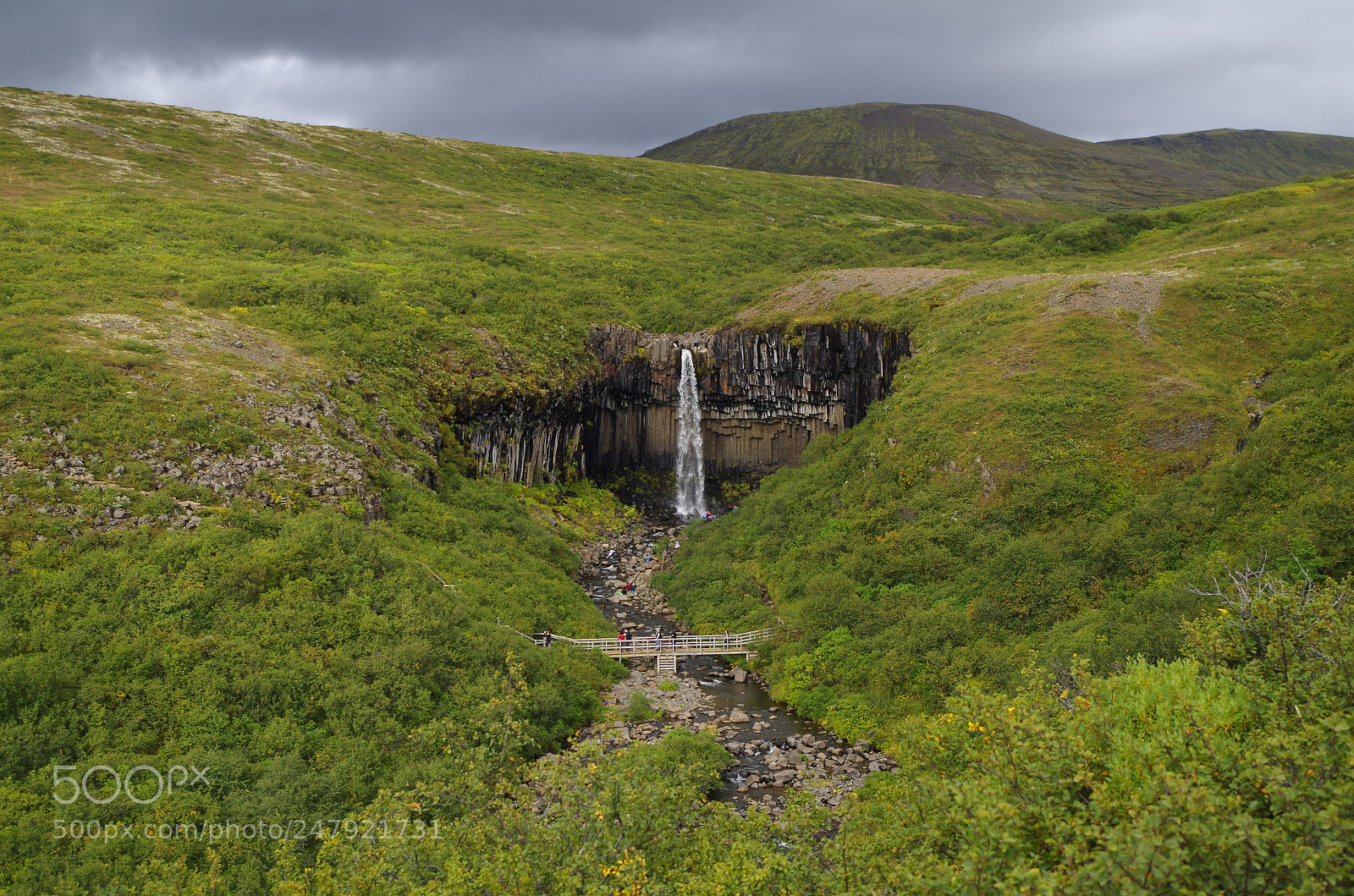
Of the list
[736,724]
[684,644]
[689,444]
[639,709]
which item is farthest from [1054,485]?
[689,444]

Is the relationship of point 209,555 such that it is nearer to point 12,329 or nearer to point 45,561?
point 45,561

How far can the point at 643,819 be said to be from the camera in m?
12.1

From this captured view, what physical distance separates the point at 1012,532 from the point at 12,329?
40.1 m

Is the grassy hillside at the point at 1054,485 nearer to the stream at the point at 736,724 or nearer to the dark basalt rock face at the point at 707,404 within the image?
the stream at the point at 736,724

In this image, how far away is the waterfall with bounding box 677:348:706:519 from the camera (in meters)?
51.5

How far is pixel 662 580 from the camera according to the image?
126ft

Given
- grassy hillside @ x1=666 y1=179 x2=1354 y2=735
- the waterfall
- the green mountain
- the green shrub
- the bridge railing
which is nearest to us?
the green mountain

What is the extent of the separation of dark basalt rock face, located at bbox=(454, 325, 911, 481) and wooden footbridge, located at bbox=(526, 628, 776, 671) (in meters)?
16.0

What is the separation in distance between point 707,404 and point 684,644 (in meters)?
24.2

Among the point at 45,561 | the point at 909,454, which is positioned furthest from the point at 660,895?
the point at 909,454

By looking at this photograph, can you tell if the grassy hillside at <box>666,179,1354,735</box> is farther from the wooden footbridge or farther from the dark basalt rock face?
the dark basalt rock face

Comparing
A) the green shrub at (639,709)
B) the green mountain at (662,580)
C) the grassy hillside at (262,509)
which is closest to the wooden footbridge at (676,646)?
the green mountain at (662,580)

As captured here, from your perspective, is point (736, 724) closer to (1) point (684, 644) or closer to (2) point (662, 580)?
(1) point (684, 644)

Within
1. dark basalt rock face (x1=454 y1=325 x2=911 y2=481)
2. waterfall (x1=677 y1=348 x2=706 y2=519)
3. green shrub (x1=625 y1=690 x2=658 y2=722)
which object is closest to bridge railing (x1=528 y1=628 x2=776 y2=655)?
green shrub (x1=625 y1=690 x2=658 y2=722)
